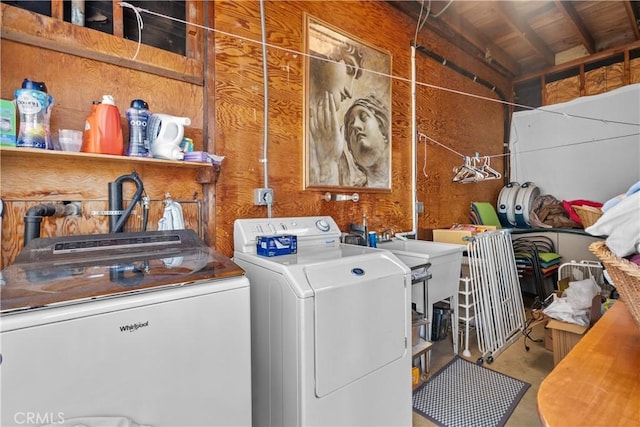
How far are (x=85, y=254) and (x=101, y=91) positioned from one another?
2.46 ft

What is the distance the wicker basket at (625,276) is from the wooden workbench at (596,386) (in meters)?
0.12

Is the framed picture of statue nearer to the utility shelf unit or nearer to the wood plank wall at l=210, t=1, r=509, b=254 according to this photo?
the wood plank wall at l=210, t=1, r=509, b=254

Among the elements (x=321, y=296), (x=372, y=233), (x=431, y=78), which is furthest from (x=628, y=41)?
(x=321, y=296)

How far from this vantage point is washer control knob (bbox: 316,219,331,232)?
1.92m

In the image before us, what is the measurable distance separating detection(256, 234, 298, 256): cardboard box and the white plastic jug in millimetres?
564

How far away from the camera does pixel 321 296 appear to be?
121 centimetres

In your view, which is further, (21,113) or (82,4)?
(82,4)

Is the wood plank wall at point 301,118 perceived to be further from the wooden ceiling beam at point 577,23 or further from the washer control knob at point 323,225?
the wooden ceiling beam at point 577,23

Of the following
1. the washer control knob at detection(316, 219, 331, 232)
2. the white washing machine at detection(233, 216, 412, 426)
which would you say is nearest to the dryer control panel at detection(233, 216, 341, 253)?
the washer control knob at detection(316, 219, 331, 232)

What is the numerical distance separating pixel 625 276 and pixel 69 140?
1843mm

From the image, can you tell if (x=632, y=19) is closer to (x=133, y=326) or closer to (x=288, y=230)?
(x=288, y=230)

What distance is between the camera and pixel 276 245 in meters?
1.57

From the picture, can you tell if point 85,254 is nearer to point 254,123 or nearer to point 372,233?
point 254,123

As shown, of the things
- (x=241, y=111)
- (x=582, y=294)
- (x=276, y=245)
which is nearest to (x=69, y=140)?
(x=241, y=111)
